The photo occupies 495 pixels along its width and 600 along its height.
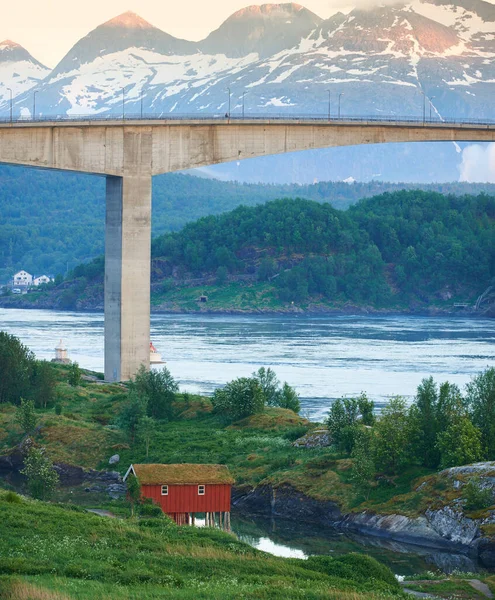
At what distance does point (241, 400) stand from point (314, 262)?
107 m

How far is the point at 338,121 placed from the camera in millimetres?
76750

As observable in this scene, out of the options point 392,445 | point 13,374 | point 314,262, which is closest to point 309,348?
point 13,374

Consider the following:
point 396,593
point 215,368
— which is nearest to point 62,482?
point 396,593

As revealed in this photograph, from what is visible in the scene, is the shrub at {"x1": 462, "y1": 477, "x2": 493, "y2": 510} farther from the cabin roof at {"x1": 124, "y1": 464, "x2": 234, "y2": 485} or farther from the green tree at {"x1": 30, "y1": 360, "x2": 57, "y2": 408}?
the green tree at {"x1": 30, "y1": 360, "x2": 57, "y2": 408}

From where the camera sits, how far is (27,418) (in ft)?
178

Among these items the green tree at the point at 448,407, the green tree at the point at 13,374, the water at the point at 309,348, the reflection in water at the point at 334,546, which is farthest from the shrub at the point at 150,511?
the water at the point at 309,348

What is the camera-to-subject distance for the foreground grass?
2567 centimetres

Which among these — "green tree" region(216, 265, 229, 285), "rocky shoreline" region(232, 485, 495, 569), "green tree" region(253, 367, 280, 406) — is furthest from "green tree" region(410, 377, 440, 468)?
"green tree" region(216, 265, 229, 285)

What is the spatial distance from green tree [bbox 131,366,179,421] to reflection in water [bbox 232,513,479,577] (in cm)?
1346

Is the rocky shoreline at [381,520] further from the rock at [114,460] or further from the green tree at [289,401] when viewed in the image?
the green tree at [289,401]

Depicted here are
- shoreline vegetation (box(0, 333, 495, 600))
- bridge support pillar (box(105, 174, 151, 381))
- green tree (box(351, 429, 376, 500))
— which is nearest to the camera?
shoreline vegetation (box(0, 333, 495, 600))

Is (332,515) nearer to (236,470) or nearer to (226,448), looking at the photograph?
(236,470)

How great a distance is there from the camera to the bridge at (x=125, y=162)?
6444 cm

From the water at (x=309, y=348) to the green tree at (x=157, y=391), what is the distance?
23.3ft
